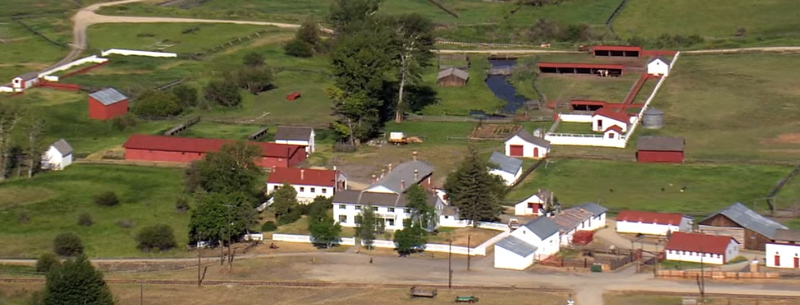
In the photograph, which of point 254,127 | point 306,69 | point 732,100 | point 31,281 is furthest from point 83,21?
point 31,281

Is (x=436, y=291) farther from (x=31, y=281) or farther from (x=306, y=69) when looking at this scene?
(x=306, y=69)

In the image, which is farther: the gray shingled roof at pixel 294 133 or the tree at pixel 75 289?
the gray shingled roof at pixel 294 133

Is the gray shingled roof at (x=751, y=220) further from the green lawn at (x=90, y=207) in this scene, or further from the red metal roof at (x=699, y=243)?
the green lawn at (x=90, y=207)

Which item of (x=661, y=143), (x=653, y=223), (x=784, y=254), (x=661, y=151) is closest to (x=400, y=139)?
(x=661, y=143)

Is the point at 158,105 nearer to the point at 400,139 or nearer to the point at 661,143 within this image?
the point at 400,139

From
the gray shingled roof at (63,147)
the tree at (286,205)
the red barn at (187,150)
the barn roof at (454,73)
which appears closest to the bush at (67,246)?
the tree at (286,205)

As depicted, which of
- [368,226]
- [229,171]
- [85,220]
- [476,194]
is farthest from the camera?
[229,171]

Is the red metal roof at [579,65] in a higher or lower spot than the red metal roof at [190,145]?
higher
